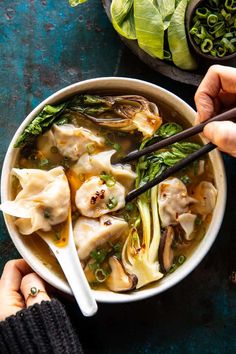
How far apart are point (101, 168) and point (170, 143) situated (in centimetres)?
34

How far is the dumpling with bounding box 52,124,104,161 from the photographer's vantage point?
2.63 m

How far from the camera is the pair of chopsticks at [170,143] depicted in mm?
2338

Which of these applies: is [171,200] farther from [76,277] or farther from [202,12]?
[202,12]

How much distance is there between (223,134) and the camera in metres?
2.18

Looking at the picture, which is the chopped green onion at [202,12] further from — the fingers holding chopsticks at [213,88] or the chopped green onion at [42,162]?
the chopped green onion at [42,162]

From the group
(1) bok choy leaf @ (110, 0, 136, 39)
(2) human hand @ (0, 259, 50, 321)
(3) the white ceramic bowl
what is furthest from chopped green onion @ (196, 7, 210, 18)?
(2) human hand @ (0, 259, 50, 321)

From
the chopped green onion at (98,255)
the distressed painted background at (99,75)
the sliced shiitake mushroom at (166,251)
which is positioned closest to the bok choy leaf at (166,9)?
the distressed painted background at (99,75)

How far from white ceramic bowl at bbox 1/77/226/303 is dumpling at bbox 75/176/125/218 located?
0.89 ft

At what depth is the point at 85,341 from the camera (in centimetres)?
280

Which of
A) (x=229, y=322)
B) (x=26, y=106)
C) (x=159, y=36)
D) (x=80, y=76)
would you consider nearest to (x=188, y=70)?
(x=159, y=36)

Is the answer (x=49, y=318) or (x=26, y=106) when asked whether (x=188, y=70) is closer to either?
(x=26, y=106)

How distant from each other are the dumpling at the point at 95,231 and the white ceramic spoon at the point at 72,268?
48 millimetres

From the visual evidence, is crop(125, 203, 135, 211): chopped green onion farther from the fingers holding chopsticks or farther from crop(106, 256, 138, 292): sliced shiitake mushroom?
the fingers holding chopsticks

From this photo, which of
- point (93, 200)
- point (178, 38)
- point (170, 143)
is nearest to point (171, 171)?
point (170, 143)
